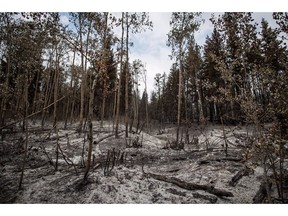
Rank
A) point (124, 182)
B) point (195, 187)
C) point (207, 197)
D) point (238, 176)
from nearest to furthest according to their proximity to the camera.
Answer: point (207, 197) < point (195, 187) < point (124, 182) < point (238, 176)

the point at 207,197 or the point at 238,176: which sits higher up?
the point at 238,176

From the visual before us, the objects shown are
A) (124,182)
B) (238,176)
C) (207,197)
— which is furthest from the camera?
(238,176)

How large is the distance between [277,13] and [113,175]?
209 inches

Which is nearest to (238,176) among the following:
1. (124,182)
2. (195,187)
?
(195,187)

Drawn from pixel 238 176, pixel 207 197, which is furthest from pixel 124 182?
pixel 238 176

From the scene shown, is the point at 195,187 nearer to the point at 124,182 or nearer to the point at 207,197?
the point at 207,197

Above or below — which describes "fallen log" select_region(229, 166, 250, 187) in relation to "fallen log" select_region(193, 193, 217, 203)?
above

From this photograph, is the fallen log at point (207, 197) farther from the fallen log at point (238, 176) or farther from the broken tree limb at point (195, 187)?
the fallen log at point (238, 176)

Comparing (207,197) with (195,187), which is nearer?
(207,197)

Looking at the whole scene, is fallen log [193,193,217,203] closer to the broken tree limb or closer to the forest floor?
the forest floor

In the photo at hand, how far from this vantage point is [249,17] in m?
4.92

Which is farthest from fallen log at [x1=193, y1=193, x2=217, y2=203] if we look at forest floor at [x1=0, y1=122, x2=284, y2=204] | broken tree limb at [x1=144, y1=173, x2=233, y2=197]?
broken tree limb at [x1=144, y1=173, x2=233, y2=197]

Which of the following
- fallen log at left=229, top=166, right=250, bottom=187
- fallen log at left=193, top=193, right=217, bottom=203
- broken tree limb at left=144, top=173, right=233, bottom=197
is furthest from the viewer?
fallen log at left=229, top=166, right=250, bottom=187

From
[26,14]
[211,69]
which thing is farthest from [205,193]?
[211,69]
